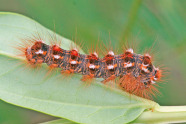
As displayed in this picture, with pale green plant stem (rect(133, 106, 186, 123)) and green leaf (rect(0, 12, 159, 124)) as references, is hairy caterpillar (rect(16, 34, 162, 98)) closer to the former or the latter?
green leaf (rect(0, 12, 159, 124))

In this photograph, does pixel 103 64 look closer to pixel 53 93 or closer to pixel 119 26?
pixel 53 93

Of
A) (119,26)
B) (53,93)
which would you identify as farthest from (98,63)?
(119,26)

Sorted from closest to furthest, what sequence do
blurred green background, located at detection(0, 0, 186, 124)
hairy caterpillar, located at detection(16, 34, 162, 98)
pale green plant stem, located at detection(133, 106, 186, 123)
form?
pale green plant stem, located at detection(133, 106, 186, 123)
hairy caterpillar, located at detection(16, 34, 162, 98)
blurred green background, located at detection(0, 0, 186, 124)

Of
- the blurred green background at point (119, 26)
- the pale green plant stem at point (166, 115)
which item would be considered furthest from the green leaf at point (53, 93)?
the blurred green background at point (119, 26)

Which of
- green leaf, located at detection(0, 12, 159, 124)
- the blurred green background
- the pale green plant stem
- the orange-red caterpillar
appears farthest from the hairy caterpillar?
the blurred green background

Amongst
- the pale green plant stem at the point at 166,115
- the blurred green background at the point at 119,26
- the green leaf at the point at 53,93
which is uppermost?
the blurred green background at the point at 119,26

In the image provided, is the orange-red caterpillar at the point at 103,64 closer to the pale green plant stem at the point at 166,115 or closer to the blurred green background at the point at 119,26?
the pale green plant stem at the point at 166,115
